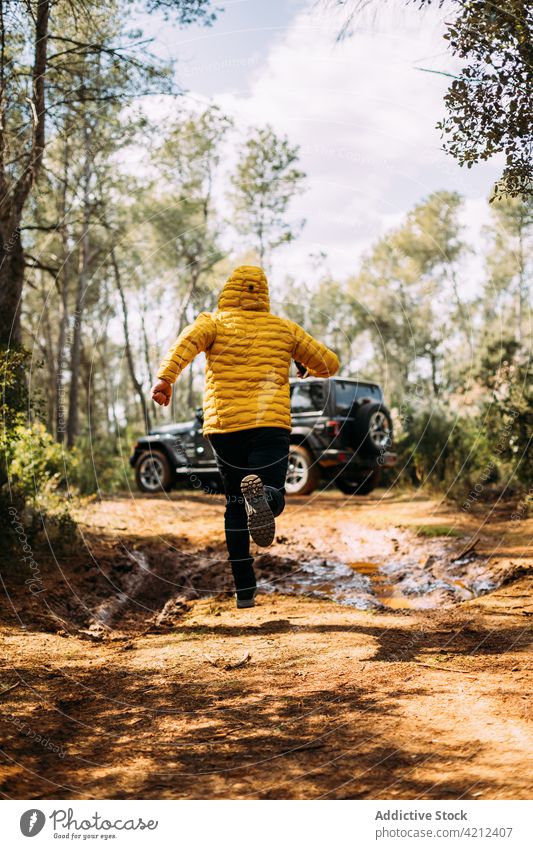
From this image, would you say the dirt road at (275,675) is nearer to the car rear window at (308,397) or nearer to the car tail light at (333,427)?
the car tail light at (333,427)

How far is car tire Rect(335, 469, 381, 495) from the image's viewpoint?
44.2ft

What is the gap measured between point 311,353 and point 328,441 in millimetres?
6676

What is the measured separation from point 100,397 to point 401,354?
17379mm

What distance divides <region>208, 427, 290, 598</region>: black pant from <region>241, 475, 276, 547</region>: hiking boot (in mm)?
241

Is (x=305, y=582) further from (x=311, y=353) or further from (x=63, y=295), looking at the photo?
(x=63, y=295)

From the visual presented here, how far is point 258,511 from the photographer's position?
479 centimetres

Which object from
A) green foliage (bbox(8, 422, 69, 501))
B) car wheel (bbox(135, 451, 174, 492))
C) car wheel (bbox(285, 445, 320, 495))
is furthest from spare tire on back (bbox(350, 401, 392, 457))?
green foliage (bbox(8, 422, 69, 501))

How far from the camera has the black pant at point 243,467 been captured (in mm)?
5164

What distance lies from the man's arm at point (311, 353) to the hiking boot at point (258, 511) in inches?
42.8

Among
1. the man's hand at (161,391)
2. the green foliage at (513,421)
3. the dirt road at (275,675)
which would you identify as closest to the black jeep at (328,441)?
the green foliage at (513,421)

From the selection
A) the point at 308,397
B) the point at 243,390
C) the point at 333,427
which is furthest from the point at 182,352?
the point at 308,397

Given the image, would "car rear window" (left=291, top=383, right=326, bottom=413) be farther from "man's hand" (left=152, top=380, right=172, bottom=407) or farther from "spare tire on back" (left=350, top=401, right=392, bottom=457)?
"man's hand" (left=152, top=380, right=172, bottom=407)

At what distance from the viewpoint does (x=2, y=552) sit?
21.0ft
